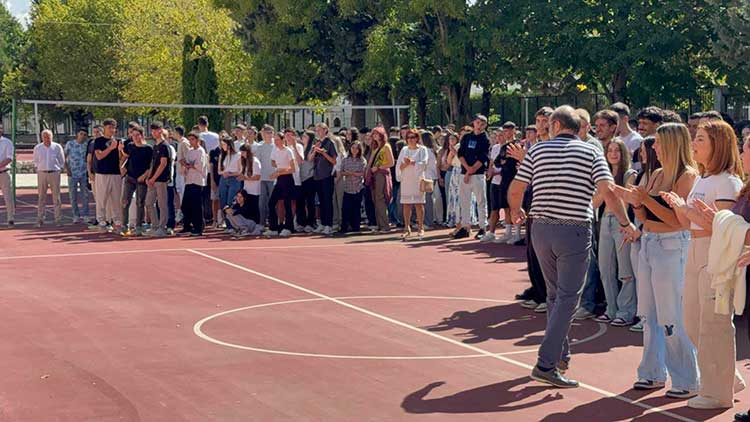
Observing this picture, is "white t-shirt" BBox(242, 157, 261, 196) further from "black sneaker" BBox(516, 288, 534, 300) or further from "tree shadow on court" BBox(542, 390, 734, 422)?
"tree shadow on court" BBox(542, 390, 734, 422)

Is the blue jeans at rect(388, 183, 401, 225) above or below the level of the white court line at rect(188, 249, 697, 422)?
above

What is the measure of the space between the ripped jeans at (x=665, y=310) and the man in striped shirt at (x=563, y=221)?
47 cm

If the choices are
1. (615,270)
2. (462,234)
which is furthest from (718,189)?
(462,234)

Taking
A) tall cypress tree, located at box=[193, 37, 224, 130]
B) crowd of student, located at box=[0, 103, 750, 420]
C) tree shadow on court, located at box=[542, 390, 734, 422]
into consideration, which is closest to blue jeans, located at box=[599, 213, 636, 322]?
crowd of student, located at box=[0, 103, 750, 420]

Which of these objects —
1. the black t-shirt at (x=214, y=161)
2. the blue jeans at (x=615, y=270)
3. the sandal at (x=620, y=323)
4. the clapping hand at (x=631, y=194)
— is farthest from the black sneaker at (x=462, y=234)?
the clapping hand at (x=631, y=194)

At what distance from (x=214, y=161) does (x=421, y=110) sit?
55.7 feet

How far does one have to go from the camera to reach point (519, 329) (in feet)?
40.1

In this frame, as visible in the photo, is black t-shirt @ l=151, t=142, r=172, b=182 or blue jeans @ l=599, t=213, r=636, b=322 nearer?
blue jeans @ l=599, t=213, r=636, b=322

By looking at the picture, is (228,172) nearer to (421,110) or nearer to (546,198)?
(546,198)

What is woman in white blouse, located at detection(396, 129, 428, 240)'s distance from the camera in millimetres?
21625

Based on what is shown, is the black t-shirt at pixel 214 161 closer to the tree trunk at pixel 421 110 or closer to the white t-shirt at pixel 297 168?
the white t-shirt at pixel 297 168

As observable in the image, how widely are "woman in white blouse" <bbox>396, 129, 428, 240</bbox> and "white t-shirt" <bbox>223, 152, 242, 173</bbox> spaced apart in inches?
120

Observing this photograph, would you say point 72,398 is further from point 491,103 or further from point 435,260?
point 491,103

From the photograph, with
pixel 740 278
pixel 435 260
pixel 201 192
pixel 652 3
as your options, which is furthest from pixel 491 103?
pixel 740 278
